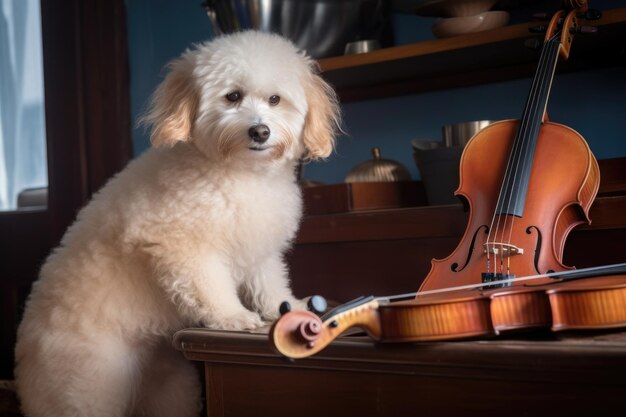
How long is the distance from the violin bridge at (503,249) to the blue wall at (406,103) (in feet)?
2.81

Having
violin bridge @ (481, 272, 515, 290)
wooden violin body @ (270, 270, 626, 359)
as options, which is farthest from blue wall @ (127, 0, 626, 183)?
wooden violin body @ (270, 270, 626, 359)

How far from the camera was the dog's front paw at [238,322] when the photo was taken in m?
1.40

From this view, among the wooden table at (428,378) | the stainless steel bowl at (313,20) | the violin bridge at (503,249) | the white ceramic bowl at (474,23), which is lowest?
the wooden table at (428,378)

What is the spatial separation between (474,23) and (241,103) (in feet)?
2.29

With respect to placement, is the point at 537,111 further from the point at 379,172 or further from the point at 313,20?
the point at 313,20

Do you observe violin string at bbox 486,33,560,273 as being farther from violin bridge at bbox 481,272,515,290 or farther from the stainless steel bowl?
the stainless steel bowl

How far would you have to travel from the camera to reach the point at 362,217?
6.13ft

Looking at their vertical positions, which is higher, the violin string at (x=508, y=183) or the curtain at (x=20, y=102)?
the curtain at (x=20, y=102)

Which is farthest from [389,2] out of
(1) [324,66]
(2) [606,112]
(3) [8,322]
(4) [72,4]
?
(3) [8,322]

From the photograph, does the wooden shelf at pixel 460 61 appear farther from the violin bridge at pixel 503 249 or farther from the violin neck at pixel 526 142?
the violin bridge at pixel 503 249

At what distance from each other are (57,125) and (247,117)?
1.69 m

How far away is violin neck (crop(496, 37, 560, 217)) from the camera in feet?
4.52

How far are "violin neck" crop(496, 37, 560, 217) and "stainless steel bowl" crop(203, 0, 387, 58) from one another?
2.60ft

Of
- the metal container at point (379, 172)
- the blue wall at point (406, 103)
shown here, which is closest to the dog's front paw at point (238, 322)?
the metal container at point (379, 172)
